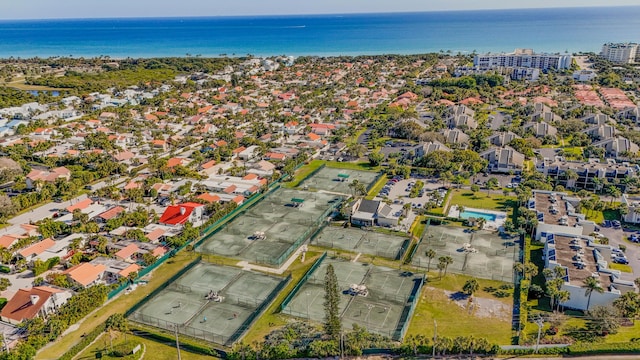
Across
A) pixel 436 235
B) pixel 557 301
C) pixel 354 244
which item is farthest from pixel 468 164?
pixel 557 301

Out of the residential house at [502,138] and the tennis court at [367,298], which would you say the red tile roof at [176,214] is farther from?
the residential house at [502,138]

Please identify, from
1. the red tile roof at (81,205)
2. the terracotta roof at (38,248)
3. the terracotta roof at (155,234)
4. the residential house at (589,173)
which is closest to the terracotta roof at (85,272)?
the terracotta roof at (38,248)

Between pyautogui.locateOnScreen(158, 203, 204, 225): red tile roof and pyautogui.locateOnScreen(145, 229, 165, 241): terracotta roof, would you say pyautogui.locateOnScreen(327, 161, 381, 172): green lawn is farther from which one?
pyautogui.locateOnScreen(145, 229, 165, 241): terracotta roof

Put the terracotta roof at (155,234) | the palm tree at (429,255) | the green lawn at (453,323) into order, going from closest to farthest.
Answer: the green lawn at (453,323)
the palm tree at (429,255)
the terracotta roof at (155,234)

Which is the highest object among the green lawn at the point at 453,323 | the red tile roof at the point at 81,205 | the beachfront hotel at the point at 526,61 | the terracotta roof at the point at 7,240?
the beachfront hotel at the point at 526,61

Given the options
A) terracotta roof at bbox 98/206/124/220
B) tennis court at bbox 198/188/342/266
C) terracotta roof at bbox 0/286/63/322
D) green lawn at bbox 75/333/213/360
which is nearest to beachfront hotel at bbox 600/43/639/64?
tennis court at bbox 198/188/342/266

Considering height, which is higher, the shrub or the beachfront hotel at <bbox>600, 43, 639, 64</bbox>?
the beachfront hotel at <bbox>600, 43, 639, 64</bbox>

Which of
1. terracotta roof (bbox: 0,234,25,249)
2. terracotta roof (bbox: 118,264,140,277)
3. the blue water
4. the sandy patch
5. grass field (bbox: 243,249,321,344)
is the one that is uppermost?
terracotta roof (bbox: 0,234,25,249)

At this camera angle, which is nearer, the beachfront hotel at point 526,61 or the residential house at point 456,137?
the residential house at point 456,137
